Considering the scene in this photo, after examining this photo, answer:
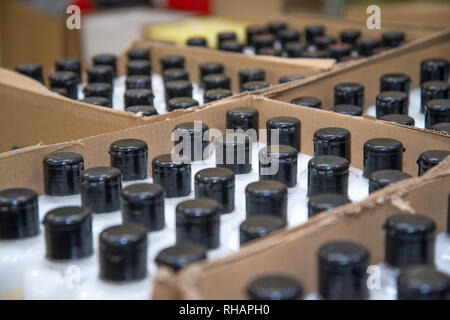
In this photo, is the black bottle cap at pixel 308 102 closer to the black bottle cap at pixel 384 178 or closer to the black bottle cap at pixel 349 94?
the black bottle cap at pixel 349 94

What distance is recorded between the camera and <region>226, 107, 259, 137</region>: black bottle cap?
4.85 ft

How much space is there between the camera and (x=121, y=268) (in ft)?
3.09

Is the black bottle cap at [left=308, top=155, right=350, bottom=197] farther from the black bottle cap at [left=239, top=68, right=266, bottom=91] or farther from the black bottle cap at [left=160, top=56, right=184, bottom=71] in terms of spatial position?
the black bottle cap at [left=160, top=56, right=184, bottom=71]

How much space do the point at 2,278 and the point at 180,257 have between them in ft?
0.96

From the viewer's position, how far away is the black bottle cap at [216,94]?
65.0 inches

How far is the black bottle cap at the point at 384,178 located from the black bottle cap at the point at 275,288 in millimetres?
350

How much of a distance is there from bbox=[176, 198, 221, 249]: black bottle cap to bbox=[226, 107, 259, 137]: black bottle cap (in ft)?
1.57

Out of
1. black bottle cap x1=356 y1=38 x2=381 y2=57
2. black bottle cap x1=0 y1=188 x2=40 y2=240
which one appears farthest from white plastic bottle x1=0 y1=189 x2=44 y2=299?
black bottle cap x1=356 y1=38 x2=381 y2=57

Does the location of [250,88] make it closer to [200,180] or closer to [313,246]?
[200,180]

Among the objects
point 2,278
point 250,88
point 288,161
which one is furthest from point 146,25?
point 2,278

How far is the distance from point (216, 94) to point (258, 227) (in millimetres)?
733

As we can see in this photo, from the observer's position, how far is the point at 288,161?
1241 millimetres

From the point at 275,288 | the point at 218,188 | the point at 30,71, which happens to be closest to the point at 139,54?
the point at 30,71

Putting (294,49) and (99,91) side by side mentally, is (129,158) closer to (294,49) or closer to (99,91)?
(99,91)
